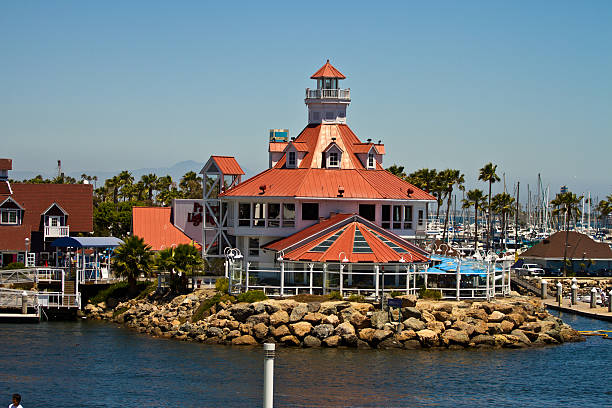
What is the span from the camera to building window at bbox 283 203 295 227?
6278cm

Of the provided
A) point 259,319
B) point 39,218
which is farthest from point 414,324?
point 39,218

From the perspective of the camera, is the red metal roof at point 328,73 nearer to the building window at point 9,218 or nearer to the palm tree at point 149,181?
the building window at point 9,218

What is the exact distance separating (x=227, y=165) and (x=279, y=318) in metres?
19.9

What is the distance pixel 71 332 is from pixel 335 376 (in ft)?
66.7

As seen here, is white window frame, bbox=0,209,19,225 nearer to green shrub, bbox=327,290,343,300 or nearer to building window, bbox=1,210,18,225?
building window, bbox=1,210,18,225

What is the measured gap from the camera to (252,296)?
176 ft

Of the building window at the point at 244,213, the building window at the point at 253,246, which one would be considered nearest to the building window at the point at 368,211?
the building window at the point at 253,246

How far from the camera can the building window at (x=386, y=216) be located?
63.5m

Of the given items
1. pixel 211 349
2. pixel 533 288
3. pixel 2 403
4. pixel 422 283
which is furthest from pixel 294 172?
pixel 2 403

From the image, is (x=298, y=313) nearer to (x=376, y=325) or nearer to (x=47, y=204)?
(x=376, y=325)

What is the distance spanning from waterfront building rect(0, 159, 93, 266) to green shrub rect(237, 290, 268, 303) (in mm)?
24800

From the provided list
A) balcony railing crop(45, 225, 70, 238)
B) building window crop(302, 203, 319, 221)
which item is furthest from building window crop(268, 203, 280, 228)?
balcony railing crop(45, 225, 70, 238)

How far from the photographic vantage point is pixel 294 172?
6569 cm

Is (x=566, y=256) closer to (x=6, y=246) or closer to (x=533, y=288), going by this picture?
(x=533, y=288)
